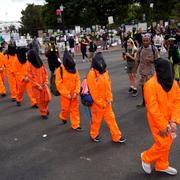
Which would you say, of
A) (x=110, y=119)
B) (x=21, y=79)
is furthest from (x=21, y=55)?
(x=110, y=119)

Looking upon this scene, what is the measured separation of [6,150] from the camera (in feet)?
20.5

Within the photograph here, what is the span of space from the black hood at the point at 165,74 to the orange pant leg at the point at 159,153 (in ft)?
2.18

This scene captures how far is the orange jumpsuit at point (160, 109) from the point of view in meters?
4.24

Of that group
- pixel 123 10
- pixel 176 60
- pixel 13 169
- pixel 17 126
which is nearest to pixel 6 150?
pixel 13 169

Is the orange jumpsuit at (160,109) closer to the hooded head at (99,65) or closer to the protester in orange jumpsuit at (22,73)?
the hooded head at (99,65)

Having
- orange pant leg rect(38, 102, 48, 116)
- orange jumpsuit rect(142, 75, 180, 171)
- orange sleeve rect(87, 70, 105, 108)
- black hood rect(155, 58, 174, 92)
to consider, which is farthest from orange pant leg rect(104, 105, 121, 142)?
orange pant leg rect(38, 102, 48, 116)

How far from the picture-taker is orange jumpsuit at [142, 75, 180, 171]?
13.9ft

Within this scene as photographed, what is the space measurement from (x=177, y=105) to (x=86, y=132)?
9.14 feet

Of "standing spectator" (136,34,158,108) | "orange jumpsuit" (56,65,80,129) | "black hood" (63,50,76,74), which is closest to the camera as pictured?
"black hood" (63,50,76,74)

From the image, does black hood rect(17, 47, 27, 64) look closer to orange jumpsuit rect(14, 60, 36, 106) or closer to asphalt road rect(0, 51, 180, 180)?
orange jumpsuit rect(14, 60, 36, 106)

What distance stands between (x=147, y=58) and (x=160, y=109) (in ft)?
11.2

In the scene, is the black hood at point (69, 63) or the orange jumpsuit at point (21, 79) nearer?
the black hood at point (69, 63)

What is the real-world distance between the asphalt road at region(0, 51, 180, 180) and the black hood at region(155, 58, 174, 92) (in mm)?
1359

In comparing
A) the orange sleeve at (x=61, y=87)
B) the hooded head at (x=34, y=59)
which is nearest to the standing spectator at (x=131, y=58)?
the hooded head at (x=34, y=59)
